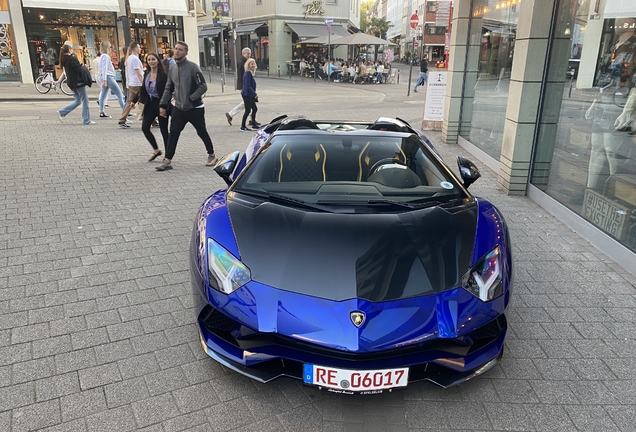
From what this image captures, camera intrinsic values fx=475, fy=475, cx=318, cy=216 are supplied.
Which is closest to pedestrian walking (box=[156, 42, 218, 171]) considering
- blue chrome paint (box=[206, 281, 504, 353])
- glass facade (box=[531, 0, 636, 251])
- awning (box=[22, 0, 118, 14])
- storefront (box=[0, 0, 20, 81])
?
glass facade (box=[531, 0, 636, 251])

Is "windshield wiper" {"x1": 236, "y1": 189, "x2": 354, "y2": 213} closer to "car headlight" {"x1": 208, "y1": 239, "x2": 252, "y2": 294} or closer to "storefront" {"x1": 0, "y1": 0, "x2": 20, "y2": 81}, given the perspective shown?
"car headlight" {"x1": 208, "y1": 239, "x2": 252, "y2": 294}

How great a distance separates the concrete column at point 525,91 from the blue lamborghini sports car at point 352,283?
12.2ft

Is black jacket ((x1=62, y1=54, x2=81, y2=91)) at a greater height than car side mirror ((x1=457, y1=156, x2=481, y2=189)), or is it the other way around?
black jacket ((x1=62, y1=54, x2=81, y2=91))

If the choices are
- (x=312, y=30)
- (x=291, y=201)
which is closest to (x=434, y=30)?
(x=312, y=30)

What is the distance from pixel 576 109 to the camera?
581cm

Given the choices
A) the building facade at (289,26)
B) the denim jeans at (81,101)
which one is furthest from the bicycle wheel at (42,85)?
the building facade at (289,26)

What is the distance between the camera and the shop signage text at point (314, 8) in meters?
40.3

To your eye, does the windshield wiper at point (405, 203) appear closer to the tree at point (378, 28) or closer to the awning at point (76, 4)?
the awning at point (76, 4)

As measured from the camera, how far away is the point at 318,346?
91.8 inches

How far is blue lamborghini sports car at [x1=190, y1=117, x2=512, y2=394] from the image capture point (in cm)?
236

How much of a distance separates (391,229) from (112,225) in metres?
3.74

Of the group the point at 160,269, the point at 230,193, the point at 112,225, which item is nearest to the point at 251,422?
the point at 230,193

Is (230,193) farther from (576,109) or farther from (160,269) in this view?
(576,109)

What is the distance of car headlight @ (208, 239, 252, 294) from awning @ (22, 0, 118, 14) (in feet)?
Answer: 71.4
